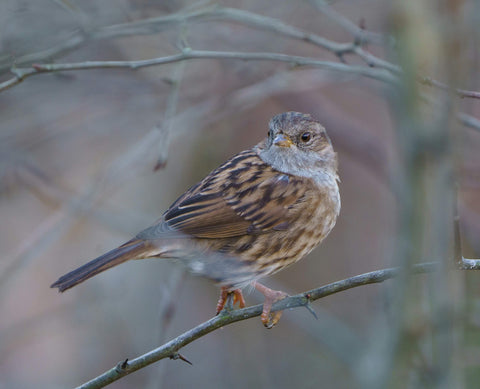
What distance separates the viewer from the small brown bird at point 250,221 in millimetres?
4242

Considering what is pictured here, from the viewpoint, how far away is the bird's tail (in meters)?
3.75

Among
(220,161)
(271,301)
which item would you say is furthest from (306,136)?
(220,161)

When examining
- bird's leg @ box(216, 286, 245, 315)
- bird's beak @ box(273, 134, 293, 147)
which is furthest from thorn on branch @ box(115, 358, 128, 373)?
bird's beak @ box(273, 134, 293, 147)

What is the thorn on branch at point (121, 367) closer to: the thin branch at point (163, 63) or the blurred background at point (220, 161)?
the blurred background at point (220, 161)

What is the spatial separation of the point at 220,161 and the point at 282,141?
2.82 metres

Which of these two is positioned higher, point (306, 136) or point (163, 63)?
point (306, 136)

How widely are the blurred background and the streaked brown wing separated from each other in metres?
0.41

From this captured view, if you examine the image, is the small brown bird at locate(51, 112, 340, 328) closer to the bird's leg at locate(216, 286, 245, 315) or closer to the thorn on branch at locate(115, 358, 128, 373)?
the bird's leg at locate(216, 286, 245, 315)

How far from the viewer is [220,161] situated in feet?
24.7

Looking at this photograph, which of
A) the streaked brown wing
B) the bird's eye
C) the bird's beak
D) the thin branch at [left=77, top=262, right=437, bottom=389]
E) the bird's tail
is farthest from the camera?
the bird's eye

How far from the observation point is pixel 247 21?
439 cm

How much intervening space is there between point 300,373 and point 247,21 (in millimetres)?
3406

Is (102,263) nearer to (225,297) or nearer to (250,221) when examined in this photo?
(225,297)

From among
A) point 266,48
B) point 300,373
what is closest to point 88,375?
point 300,373
